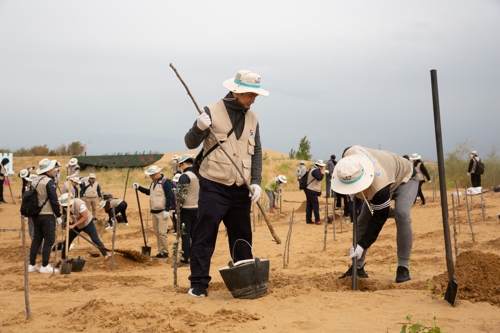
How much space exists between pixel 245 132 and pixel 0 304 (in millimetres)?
2972

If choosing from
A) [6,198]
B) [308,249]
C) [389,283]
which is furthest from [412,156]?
[6,198]

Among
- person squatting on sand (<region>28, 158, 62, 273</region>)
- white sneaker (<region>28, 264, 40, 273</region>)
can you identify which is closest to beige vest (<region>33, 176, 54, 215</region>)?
person squatting on sand (<region>28, 158, 62, 273</region>)

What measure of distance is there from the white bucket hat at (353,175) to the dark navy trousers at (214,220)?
0.86 m

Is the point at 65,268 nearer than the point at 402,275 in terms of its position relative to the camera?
No

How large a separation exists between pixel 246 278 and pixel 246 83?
1.71m

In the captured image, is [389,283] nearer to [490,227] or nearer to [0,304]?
[0,304]

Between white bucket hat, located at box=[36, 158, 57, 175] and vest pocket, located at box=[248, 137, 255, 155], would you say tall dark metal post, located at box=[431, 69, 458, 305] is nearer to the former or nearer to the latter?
vest pocket, located at box=[248, 137, 255, 155]

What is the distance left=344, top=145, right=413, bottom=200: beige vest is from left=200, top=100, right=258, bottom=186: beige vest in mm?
958

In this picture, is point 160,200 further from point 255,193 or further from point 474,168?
point 474,168

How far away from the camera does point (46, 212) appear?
8578 mm

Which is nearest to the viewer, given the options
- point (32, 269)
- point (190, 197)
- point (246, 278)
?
point (246, 278)

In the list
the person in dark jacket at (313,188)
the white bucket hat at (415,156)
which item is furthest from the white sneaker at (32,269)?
the white bucket hat at (415,156)

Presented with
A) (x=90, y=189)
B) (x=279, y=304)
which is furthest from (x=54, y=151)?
(x=279, y=304)

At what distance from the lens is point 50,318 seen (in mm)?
4742
